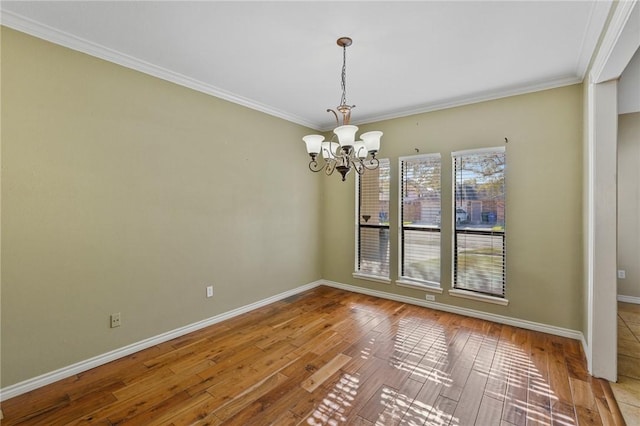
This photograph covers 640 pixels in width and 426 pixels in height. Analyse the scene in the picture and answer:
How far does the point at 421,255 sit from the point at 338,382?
7.70 feet

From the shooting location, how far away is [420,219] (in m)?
4.11

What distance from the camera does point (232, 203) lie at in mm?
3654

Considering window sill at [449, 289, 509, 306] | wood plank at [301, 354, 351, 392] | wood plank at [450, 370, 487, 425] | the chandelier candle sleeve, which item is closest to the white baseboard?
window sill at [449, 289, 509, 306]

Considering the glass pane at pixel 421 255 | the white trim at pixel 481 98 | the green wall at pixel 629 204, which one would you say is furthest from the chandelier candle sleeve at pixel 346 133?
the green wall at pixel 629 204

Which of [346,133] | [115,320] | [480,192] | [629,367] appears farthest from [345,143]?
[629,367]

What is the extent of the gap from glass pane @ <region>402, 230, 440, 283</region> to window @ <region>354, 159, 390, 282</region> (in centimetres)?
31

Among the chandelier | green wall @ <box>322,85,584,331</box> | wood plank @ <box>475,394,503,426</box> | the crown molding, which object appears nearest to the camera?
wood plank @ <box>475,394,503,426</box>

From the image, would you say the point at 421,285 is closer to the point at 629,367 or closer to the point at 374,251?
the point at 374,251

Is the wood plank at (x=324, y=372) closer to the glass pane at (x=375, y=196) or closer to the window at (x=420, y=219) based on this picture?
the window at (x=420, y=219)

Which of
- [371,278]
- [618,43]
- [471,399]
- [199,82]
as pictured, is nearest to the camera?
[618,43]

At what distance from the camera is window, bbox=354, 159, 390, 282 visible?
4441 millimetres

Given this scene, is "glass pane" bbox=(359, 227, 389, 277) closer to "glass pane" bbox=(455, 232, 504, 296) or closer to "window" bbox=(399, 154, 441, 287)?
"window" bbox=(399, 154, 441, 287)

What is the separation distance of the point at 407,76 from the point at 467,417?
3.05 meters

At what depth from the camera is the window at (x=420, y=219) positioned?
3973 mm
